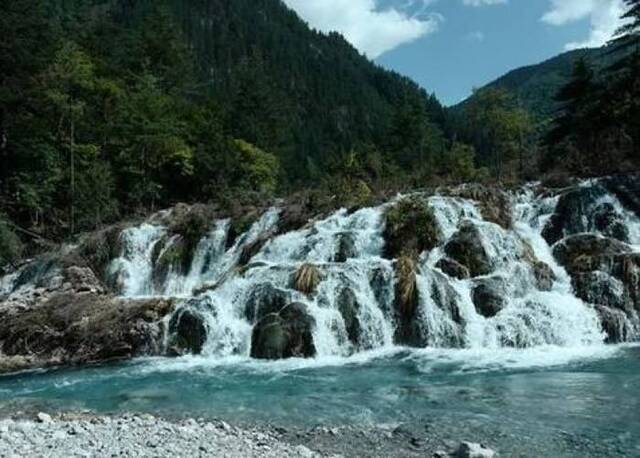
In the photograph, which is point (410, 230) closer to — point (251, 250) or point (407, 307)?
point (407, 307)

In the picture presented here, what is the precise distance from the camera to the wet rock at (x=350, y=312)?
18.4 metres

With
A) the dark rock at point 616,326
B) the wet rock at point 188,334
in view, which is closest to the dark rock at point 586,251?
the dark rock at point 616,326

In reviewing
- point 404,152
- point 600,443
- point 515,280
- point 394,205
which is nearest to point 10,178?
point 394,205

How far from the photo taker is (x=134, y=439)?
9211 mm

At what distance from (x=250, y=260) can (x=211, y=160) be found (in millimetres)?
17029

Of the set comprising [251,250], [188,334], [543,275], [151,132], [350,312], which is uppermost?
[151,132]

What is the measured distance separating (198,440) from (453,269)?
1296 centimetres

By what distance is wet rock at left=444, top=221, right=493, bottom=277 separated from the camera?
2102 cm

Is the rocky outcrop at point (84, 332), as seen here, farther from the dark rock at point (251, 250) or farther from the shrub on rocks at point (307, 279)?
the dark rock at point (251, 250)

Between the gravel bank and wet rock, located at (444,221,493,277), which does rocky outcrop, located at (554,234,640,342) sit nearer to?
wet rock, located at (444,221,493,277)

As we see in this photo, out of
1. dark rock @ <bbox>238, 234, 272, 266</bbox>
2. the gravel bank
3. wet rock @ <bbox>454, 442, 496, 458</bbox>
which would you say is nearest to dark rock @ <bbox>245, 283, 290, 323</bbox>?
dark rock @ <bbox>238, 234, 272, 266</bbox>

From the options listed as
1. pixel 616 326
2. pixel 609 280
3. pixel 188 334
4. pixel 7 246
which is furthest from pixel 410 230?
pixel 7 246

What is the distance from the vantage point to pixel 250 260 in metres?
24.6

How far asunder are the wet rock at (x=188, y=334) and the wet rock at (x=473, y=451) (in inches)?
427
